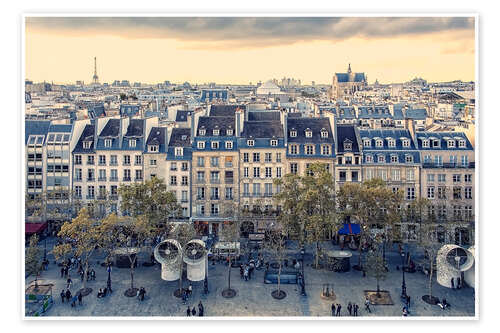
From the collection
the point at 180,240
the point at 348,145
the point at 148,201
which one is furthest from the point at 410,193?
the point at 148,201

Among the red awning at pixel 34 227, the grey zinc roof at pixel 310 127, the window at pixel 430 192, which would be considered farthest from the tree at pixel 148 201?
the window at pixel 430 192

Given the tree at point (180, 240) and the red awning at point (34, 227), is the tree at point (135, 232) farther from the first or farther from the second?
the red awning at point (34, 227)

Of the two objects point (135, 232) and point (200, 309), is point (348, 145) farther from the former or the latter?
point (200, 309)

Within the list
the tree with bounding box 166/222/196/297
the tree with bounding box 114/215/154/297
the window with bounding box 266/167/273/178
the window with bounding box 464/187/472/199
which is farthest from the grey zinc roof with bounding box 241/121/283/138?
the window with bounding box 464/187/472/199

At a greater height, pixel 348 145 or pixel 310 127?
pixel 310 127
